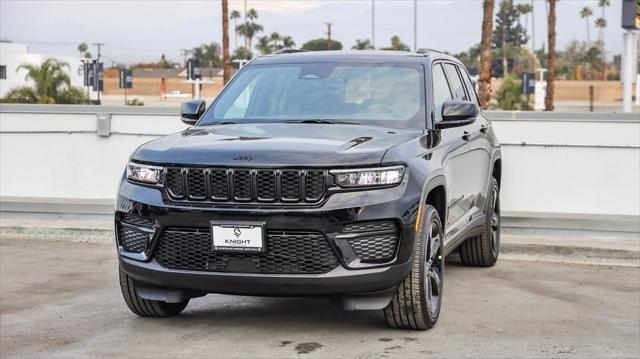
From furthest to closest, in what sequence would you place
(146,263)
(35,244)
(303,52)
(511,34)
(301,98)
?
(511,34) → (35,244) → (303,52) → (301,98) → (146,263)

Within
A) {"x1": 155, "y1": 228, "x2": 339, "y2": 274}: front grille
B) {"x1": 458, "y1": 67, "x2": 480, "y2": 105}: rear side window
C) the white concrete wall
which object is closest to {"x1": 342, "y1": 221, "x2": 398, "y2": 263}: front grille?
{"x1": 155, "y1": 228, "x2": 339, "y2": 274}: front grille

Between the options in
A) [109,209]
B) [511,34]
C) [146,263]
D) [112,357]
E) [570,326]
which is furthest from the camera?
[511,34]

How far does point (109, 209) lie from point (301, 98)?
496cm

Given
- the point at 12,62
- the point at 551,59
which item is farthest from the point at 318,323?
the point at 12,62

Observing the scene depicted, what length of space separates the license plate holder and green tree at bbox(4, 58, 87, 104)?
185ft

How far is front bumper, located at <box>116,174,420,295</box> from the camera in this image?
6.43 m

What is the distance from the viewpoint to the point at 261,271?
6.50 metres

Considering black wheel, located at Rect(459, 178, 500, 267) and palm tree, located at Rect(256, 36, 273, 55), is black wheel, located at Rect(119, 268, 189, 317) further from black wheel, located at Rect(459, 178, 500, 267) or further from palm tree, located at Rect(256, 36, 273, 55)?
palm tree, located at Rect(256, 36, 273, 55)

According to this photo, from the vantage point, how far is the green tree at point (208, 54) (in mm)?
177288

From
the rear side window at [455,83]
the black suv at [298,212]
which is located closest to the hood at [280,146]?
the black suv at [298,212]

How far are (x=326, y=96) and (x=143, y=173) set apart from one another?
1.62 meters

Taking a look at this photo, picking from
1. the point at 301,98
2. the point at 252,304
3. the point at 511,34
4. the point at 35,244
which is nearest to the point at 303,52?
the point at 301,98

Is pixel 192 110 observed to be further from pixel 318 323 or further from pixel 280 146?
pixel 318 323

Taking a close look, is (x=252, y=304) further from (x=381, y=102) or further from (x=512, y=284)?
(x=512, y=284)
